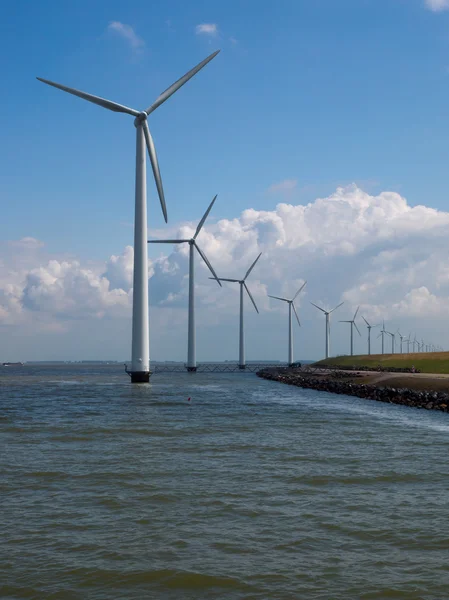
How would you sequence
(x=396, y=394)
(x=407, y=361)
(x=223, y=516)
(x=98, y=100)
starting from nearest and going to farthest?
(x=223, y=516)
(x=396, y=394)
(x=98, y=100)
(x=407, y=361)

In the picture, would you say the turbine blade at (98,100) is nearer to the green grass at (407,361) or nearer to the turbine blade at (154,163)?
the turbine blade at (154,163)

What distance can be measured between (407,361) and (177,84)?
6674 centimetres

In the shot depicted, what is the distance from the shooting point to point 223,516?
13.5m

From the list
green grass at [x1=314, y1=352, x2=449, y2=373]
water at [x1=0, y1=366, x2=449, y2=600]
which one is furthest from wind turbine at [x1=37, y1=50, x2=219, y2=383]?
green grass at [x1=314, y1=352, x2=449, y2=373]

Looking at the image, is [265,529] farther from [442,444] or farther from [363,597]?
[442,444]

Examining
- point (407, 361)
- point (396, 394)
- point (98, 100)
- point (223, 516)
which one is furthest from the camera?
point (407, 361)

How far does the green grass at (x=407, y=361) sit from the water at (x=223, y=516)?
234ft

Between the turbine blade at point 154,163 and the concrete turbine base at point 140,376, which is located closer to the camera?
the turbine blade at point 154,163

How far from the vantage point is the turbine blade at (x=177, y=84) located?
68688 millimetres

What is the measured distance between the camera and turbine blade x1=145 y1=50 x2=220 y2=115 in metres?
68.7

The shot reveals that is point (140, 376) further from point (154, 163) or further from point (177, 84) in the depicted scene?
point (177, 84)

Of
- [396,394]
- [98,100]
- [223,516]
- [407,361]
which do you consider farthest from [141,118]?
[407,361]

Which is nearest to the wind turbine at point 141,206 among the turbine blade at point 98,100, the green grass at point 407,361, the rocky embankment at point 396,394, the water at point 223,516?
the turbine blade at point 98,100

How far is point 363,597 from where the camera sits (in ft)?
30.1
